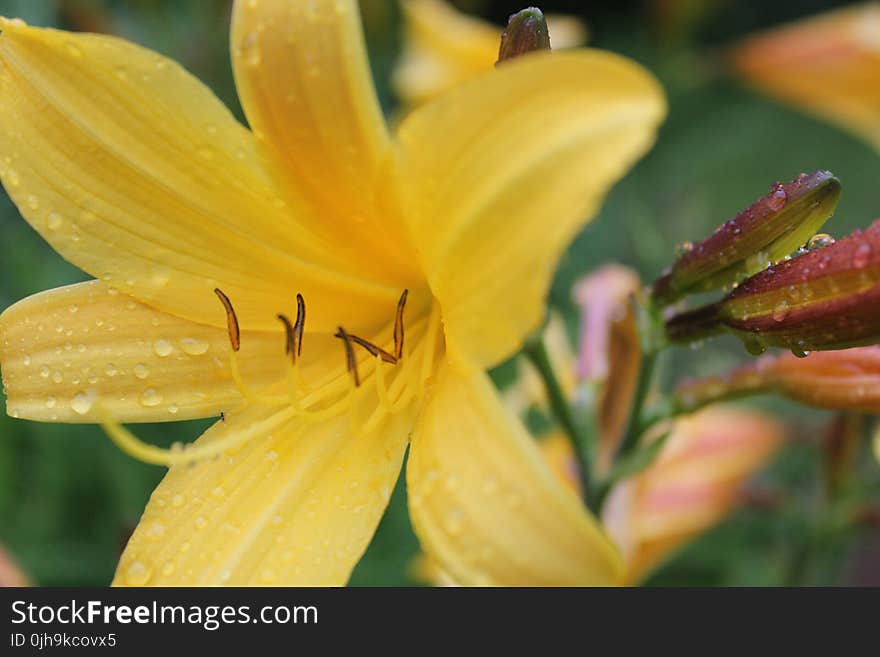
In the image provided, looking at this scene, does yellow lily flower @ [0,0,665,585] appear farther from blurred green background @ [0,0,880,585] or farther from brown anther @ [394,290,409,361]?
blurred green background @ [0,0,880,585]

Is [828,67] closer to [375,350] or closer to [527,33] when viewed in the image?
[527,33]

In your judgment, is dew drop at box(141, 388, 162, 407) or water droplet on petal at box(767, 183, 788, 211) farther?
dew drop at box(141, 388, 162, 407)

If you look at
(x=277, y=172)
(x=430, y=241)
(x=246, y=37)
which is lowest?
(x=430, y=241)

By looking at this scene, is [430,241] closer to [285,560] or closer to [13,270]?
[285,560]

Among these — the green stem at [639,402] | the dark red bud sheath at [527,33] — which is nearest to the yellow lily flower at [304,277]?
the dark red bud sheath at [527,33]

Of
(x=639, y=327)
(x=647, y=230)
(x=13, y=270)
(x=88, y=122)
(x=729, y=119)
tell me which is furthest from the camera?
(x=729, y=119)

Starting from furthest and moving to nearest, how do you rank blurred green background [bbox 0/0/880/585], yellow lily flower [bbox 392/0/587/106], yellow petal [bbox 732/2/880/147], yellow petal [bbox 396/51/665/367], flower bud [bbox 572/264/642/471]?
yellow petal [bbox 732/2/880/147]
yellow lily flower [bbox 392/0/587/106]
blurred green background [bbox 0/0/880/585]
flower bud [bbox 572/264/642/471]
yellow petal [bbox 396/51/665/367]

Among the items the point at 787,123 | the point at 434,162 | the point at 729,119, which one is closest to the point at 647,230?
the point at 729,119

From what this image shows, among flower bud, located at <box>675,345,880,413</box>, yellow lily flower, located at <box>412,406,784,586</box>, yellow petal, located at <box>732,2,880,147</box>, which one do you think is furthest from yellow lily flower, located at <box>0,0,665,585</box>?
yellow petal, located at <box>732,2,880,147</box>
